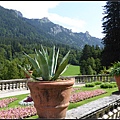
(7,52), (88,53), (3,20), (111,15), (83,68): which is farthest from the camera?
(3,20)

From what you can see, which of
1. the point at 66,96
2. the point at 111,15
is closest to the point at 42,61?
the point at 66,96

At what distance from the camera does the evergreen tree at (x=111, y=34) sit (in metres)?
33.6

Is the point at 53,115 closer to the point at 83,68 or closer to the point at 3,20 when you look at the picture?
the point at 83,68

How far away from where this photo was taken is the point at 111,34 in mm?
34906

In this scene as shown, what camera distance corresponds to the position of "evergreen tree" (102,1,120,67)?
33562 mm

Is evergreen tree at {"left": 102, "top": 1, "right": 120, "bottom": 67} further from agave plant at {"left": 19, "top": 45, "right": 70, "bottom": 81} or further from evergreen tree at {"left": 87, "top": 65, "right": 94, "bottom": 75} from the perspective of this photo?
agave plant at {"left": 19, "top": 45, "right": 70, "bottom": 81}

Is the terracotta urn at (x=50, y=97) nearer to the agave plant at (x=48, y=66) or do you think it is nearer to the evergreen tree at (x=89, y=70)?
the agave plant at (x=48, y=66)

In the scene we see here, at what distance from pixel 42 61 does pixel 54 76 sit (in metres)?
0.37

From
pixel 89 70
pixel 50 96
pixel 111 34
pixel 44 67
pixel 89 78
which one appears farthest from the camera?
pixel 89 70

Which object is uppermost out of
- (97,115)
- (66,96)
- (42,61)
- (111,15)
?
(111,15)

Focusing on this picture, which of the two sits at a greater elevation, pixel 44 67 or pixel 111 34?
pixel 111 34

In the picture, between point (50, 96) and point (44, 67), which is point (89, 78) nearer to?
point (44, 67)

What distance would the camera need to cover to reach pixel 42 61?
168 inches

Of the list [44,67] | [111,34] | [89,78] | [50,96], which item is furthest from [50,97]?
[111,34]
